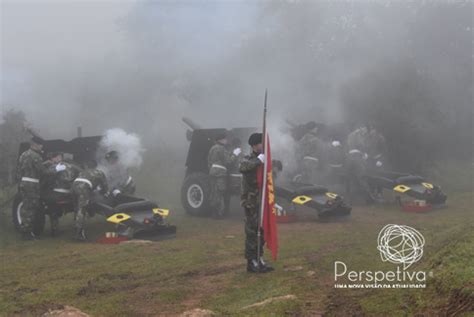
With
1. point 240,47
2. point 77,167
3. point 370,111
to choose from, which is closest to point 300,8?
point 240,47

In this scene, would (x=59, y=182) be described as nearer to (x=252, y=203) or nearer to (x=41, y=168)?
(x=41, y=168)

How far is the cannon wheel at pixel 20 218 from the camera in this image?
1189 centimetres

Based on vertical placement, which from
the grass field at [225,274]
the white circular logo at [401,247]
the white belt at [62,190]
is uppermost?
the white belt at [62,190]

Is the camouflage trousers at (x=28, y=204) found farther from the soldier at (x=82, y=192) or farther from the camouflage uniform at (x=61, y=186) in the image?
the soldier at (x=82, y=192)

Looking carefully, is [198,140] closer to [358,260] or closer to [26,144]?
[26,144]

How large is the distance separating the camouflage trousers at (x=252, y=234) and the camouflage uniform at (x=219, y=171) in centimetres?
544

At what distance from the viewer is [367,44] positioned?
1886 cm

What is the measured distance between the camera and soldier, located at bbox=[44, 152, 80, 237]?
472 inches

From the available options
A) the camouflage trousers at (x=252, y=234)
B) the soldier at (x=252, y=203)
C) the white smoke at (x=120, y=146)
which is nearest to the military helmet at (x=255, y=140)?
the soldier at (x=252, y=203)

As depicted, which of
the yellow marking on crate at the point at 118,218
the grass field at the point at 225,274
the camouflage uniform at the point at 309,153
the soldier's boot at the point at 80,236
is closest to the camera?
the grass field at the point at 225,274

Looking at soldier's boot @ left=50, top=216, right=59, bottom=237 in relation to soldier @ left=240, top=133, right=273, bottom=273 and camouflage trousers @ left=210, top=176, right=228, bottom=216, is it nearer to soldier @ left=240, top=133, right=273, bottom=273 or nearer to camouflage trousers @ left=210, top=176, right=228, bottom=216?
camouflage trousers @ left=210, top=176, right=228, bottom=216

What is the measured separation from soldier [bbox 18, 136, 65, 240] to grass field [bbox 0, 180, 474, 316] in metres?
0.42

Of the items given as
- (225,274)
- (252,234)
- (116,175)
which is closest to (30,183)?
(116,175)

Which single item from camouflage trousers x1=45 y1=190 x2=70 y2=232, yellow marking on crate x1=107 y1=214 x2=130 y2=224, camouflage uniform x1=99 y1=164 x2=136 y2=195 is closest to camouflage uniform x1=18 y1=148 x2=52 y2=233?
camouflage trousers x1=45 y1=190 x2=70 y2=232
